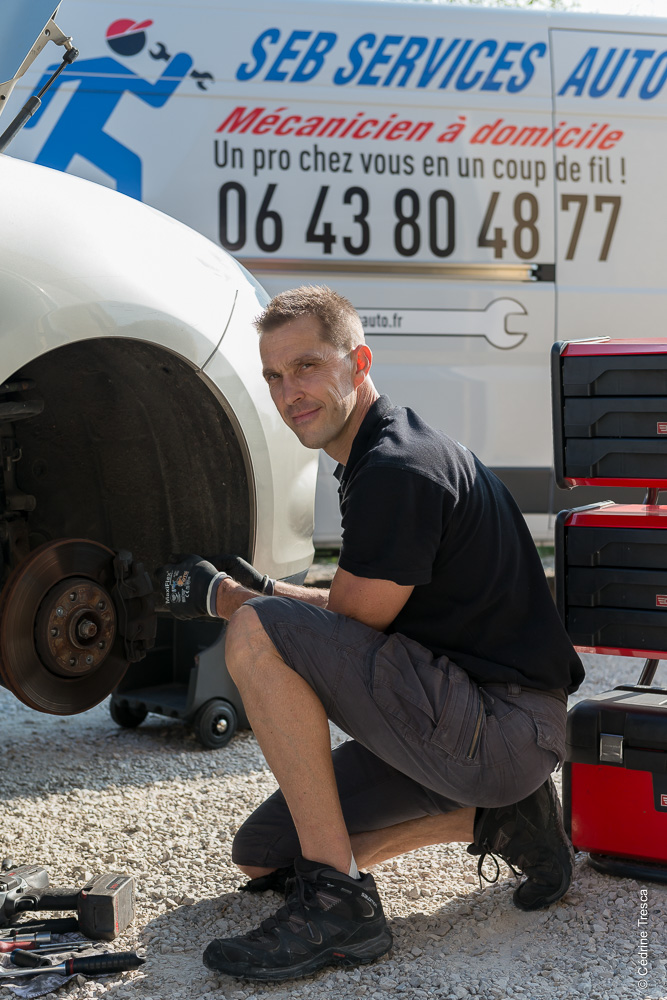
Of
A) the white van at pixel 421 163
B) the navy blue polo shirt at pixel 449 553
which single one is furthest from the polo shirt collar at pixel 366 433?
the white van at pixel 421 163

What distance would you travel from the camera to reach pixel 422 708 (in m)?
1.87

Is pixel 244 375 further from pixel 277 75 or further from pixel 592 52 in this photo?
pixel 592 52

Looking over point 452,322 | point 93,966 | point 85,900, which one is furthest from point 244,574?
point 452,322

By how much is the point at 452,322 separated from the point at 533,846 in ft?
7.65

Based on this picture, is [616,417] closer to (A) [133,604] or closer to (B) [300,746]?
(B) [300,746]

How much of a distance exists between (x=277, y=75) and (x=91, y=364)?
194cm

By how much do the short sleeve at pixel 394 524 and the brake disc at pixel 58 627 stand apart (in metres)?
0.62

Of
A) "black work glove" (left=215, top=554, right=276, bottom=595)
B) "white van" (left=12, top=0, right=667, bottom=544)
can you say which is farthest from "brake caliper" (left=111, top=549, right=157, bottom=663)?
"white van" (left=12, top=0, right=667, bottom=544)

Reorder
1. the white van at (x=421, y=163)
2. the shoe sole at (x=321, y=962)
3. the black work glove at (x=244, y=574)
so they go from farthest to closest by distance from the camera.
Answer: the white van at (x=421, y=163)
the black work glove at (x=244, y=574)
the shoe sole at (x=321, y=962)

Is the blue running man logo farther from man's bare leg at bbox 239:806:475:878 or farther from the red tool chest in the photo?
man's bare leg at bbox 239:806:475:878

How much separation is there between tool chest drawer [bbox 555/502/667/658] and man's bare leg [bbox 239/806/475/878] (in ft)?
1.47

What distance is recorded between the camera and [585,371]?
7.23 ft

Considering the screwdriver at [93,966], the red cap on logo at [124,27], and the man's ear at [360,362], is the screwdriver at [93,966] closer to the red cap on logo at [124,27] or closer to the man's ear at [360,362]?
the man's ear at [360,362]

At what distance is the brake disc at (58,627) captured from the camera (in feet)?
6.72
